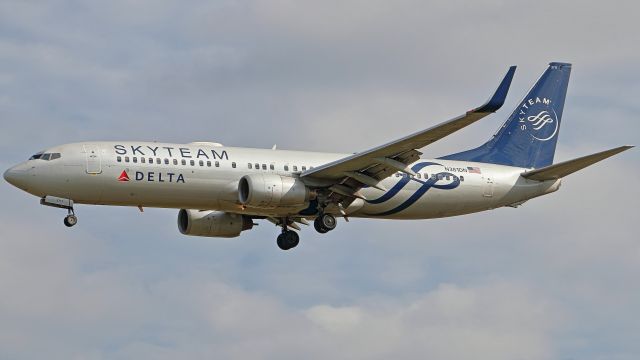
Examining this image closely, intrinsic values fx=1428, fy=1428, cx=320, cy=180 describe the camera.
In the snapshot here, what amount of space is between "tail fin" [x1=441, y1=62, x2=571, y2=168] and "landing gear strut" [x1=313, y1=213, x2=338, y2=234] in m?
6.92

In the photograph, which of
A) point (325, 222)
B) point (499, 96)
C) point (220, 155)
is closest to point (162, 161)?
point (220, 155)

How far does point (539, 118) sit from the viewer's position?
63688mm

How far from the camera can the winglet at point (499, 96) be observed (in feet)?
156

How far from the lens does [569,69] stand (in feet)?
212

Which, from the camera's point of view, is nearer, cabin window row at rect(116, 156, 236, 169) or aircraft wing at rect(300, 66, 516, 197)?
aircraft wing at rect(300, 66, 516, 197)

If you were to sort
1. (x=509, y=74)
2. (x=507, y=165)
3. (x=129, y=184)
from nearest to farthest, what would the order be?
(x=509, y=74) → (x=129, y=184) → (x=507, y=165)

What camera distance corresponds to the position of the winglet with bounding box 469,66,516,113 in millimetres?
47406

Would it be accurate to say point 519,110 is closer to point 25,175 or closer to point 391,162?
point 391,162

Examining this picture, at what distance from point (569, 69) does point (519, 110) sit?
3257 mm

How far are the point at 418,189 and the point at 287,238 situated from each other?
5.89 meters

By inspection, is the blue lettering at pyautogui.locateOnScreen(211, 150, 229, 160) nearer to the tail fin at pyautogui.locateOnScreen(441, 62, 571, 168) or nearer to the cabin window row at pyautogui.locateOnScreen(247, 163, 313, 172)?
the cabin window row at pyautogui.locateOnScreen(247, 163, 313, 172)

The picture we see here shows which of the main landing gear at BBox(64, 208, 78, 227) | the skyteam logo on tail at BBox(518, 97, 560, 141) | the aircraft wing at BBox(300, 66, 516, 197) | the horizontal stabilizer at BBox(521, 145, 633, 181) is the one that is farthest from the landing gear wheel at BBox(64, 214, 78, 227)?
the skyteam logo on tail at BBox(518, 97, 560, 141)

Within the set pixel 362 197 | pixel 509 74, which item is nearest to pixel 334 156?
pixel 362 197

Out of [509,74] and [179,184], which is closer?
[509,74]
